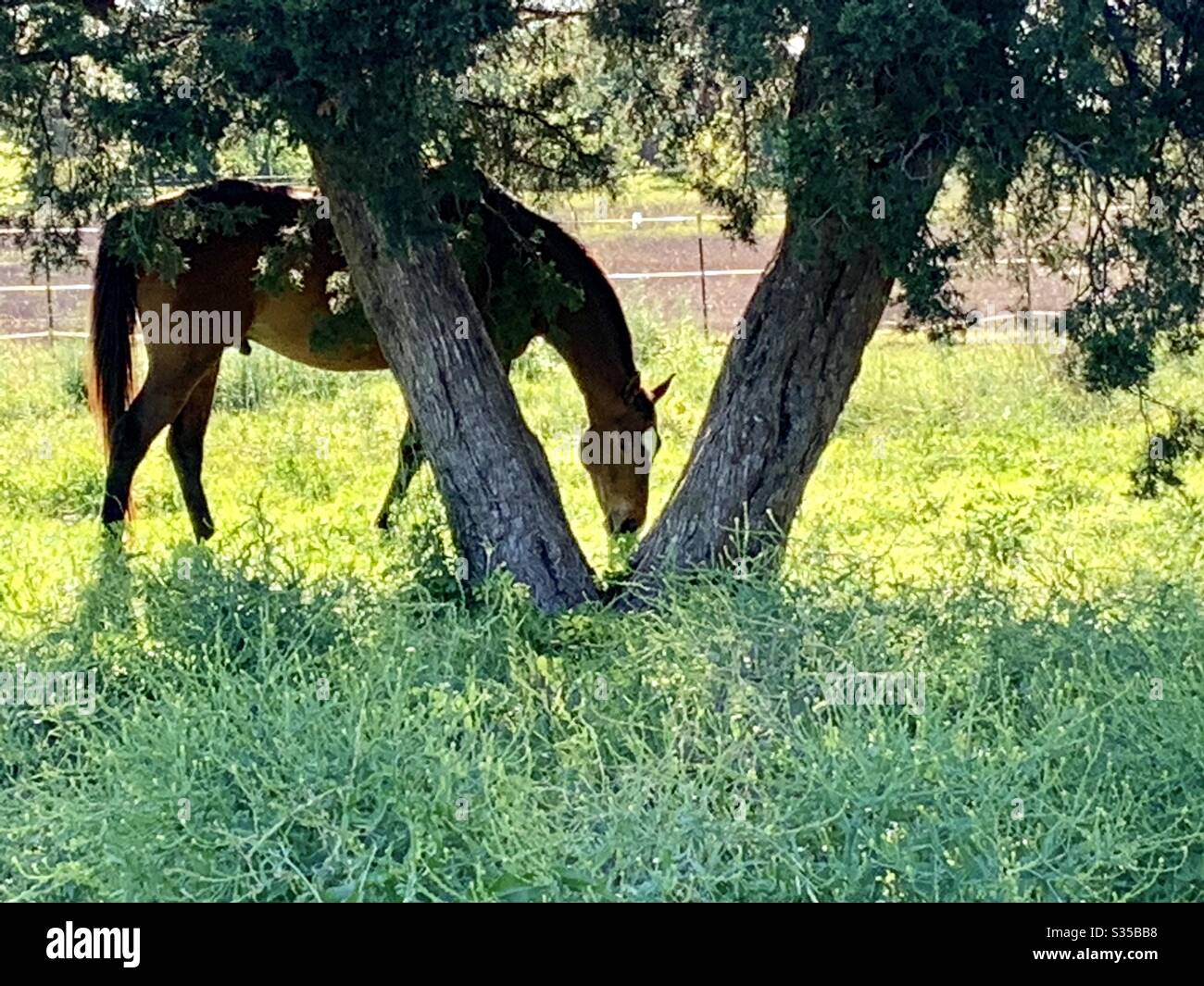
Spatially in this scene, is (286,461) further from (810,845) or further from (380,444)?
(810,845)

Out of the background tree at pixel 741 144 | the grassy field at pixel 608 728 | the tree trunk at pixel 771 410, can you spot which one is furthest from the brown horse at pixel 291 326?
the tree trunk at pixel 771 410

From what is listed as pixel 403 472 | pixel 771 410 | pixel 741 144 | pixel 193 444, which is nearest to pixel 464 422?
pixel 771 410

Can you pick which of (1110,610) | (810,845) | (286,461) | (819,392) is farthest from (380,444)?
(810,845)

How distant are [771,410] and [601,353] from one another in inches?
88.0

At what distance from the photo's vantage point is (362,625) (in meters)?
6.06

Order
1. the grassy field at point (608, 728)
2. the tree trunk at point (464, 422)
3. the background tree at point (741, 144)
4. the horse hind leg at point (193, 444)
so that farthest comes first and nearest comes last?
the horse hind leg at point (193, 444) < the tree trunk at point (464, 422) < the background tree at point (741, 144) < the grassy field at point (608, 728)

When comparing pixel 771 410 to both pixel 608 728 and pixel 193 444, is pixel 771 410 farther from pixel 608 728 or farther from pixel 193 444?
pixel 193 444

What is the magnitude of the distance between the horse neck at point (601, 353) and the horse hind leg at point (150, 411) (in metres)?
2.08

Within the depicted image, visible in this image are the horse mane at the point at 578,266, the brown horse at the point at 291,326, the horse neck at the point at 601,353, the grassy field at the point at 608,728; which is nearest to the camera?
the grassy field at the point at 608,728

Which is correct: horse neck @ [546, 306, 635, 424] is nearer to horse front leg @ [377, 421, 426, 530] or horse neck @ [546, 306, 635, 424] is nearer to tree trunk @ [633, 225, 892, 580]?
horse front leg @ [377, 421, 426, 530]

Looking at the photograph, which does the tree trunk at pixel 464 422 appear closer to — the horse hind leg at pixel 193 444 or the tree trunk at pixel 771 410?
the tree trunk at pixel 771 410

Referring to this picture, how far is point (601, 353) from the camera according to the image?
352 inches

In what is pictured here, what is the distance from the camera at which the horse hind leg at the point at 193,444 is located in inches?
357

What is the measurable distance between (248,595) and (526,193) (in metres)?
3.34
